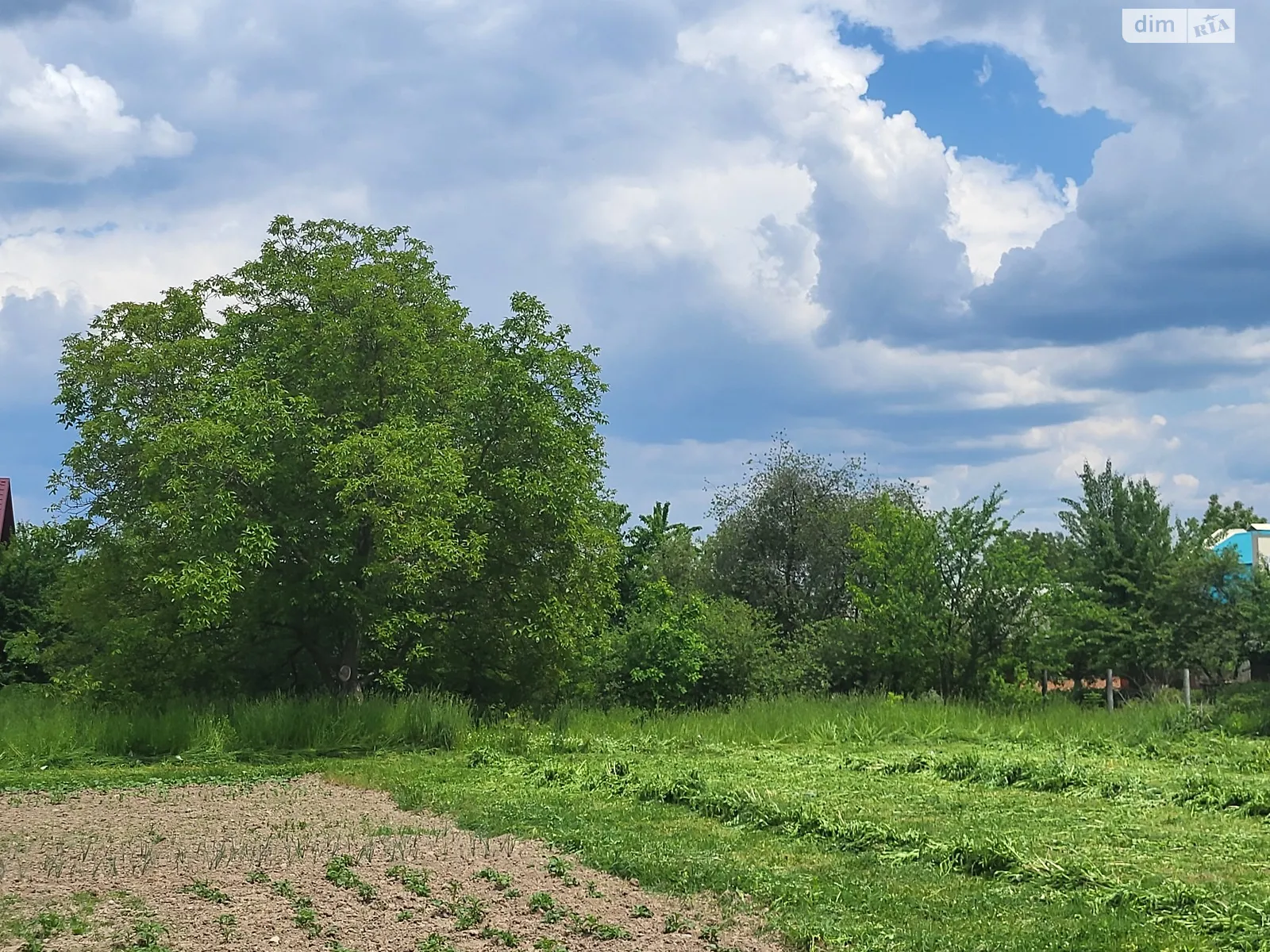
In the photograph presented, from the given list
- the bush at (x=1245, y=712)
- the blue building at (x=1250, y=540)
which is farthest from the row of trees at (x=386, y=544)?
the blue building at (x=1250, y=540)

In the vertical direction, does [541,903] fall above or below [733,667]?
below

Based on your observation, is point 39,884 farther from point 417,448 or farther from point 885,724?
point 885,724

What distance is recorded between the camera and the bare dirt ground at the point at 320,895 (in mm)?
6770

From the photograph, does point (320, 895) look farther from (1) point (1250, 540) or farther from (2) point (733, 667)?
(1) point (1250, 540)

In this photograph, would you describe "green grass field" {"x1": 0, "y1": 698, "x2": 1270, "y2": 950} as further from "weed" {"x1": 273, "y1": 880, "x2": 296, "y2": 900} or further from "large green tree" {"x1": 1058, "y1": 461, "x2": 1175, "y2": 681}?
"large green tree" {"x1": 1058, "y1": 461, "x2": 1175, "y2": 681}

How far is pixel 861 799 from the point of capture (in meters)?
12.3

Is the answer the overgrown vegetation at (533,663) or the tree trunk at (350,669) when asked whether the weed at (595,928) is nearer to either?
the overgrown vegetation at (533,663)

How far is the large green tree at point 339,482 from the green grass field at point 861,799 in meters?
2.55

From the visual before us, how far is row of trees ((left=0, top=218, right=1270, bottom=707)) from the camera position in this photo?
2081 cm

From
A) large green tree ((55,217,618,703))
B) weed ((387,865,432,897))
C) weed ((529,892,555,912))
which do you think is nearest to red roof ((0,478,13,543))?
large green tree ((55,217,618,703))

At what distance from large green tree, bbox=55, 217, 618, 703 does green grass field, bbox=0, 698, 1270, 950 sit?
2547mm

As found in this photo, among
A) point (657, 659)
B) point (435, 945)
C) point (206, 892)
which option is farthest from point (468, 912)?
point (657, 659)

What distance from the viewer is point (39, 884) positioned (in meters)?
Result: 8.02

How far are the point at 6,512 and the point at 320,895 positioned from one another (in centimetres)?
4025
